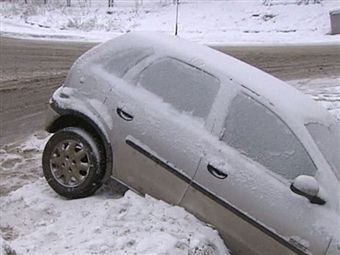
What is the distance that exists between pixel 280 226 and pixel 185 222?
858 millimetres

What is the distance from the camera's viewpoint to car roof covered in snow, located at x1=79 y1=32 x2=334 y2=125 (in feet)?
18.1

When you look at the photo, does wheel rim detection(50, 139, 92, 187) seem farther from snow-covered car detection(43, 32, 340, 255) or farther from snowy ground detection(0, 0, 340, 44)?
snowy ground detection(0, 0, 340, 44)

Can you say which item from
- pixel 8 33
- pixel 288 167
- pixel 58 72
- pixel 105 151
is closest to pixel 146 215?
pixel 105 151

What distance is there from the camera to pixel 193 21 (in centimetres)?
2916

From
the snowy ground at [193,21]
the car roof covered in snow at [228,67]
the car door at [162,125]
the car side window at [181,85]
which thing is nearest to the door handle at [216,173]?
the car door at [162,125]

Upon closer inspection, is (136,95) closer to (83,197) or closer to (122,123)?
(122,123)

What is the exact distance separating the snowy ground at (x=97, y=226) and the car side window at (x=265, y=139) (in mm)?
801

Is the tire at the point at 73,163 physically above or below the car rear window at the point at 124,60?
below

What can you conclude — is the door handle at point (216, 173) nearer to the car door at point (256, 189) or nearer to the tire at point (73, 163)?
the car door at point (256, 189)

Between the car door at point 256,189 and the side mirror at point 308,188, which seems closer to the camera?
the side mirror at point 308,188

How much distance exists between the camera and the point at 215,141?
536 centimetres

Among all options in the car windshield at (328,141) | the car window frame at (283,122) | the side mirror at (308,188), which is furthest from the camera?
the car windshield at (328,141)

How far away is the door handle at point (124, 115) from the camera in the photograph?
5.83m

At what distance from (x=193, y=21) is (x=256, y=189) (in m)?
24.8
